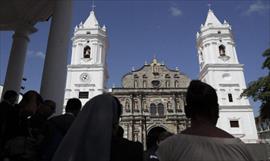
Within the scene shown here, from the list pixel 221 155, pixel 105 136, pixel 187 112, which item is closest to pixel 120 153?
pixel 105 136

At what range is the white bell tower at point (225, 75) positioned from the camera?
2717 centimetres

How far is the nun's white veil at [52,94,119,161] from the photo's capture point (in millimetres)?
1497

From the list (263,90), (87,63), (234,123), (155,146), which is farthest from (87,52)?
(155,146)

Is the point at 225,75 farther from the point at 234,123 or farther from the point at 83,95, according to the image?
the point at 83,95

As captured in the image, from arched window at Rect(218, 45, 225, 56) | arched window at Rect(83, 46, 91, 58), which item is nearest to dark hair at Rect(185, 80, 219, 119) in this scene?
arched window at Rect(83, 46, 91, 58)

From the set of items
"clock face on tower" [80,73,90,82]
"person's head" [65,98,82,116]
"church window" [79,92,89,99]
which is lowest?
"person's head" [65,98,82,116]

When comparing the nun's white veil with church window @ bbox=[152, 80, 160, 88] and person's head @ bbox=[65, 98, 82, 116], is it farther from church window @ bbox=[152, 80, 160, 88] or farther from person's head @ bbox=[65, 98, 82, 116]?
church window @ bbox=[152, 80, 160, 88]

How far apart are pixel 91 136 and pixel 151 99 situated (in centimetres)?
2967

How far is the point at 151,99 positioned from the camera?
31016mm

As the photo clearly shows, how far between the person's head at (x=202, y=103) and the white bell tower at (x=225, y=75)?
1041 inches

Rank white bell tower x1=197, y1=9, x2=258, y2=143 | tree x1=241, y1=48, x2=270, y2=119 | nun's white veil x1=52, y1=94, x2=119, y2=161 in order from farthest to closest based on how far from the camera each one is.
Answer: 1. white bell tower x1=197, y1=9, x2=258, y2=143
2. tree x1=241, y1=48, x2=270, y2=119
3. nun's white veil x1=52, y1=94, x2=119, y2=161

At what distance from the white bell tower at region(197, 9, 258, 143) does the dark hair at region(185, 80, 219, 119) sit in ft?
86.7

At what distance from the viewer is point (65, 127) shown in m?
2.30

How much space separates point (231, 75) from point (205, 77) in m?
3.36
